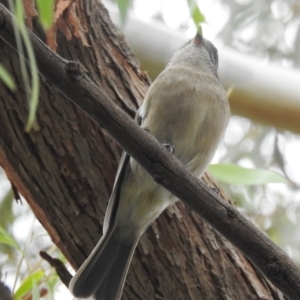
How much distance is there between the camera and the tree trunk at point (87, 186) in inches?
68.1

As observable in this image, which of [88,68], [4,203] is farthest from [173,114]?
[4,203]

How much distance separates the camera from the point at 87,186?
1.76 metres

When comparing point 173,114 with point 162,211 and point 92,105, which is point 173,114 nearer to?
point 162,211

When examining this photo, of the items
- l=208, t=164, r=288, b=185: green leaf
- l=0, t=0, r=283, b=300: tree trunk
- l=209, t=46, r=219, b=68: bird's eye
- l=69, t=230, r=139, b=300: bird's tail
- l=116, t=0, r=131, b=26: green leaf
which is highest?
l=209, t=46, r=219, b=68: bird's eye

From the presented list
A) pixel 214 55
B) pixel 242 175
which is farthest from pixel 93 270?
pixel 214 55

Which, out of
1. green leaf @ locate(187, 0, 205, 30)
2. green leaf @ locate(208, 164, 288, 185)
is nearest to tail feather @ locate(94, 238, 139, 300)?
green leaf @ locate(208, 164, 288, 185)

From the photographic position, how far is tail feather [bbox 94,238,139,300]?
177 cm

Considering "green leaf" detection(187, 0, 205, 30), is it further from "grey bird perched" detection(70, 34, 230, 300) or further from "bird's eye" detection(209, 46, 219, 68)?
"bird's eye" detection(209, 46, 219, 68)

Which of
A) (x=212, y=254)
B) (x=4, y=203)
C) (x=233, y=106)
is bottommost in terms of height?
(x=212, y=254)

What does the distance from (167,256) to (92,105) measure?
2.23 ft

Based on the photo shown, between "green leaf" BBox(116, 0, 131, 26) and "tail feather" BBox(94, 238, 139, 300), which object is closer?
"green leaf" BBox(116, 0, 131, 26)

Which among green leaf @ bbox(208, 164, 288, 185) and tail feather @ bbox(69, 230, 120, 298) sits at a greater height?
green leaf @ bbox(208, 164, 288, 185)

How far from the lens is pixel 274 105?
7.54ft

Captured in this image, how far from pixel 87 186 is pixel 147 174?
0.20m
